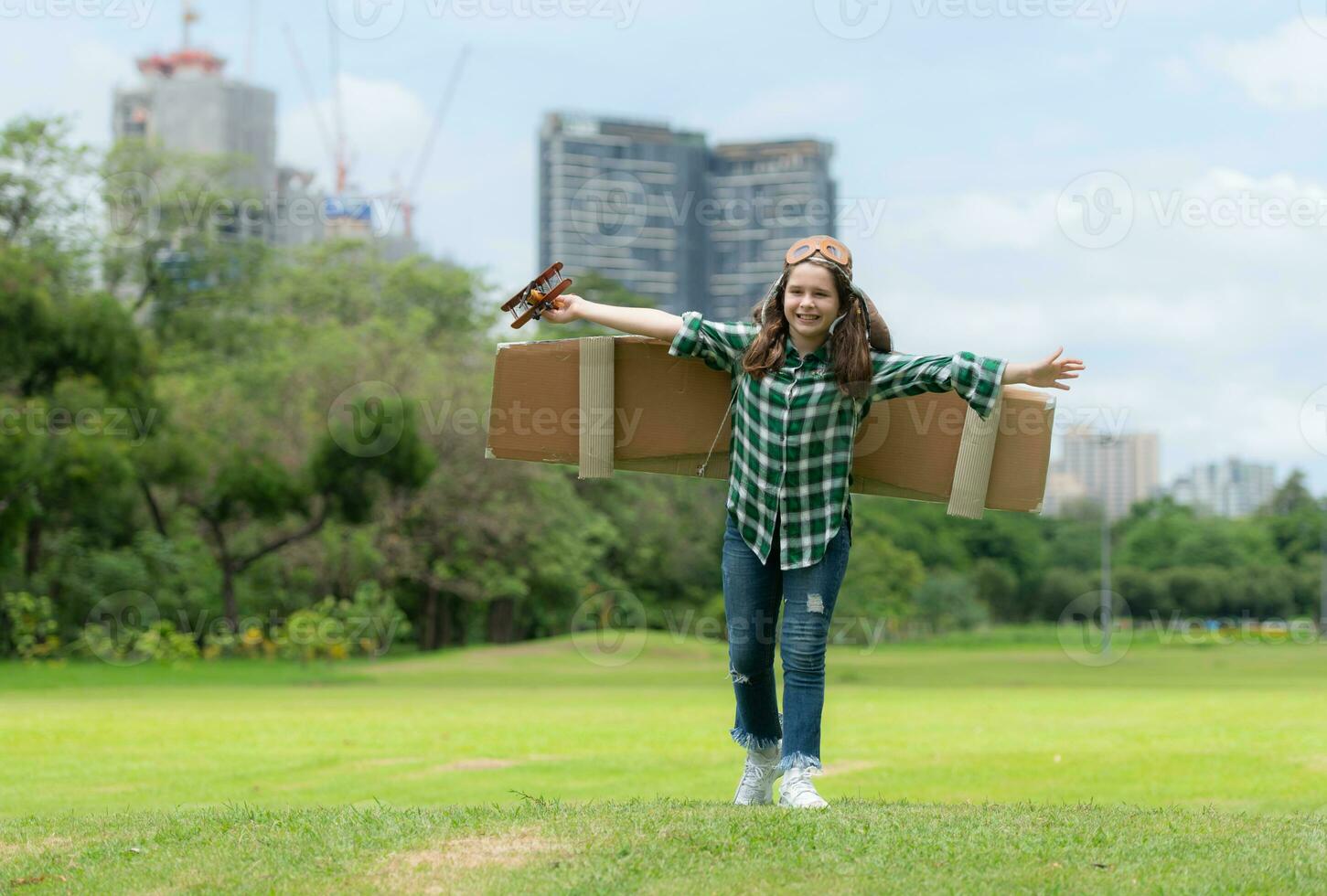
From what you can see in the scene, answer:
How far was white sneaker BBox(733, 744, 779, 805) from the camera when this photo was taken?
5.72 meters

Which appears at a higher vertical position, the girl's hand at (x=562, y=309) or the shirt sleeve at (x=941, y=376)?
the girl's hand at (x=562, y=309)

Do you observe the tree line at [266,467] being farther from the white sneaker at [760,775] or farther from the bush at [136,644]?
the white sneaker at [760,775]

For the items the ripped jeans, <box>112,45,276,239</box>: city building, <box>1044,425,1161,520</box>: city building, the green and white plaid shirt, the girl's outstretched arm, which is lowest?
<box>1044,425,1161,520</box>: city building

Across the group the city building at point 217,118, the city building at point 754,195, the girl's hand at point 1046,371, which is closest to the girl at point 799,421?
the girl's hand at point 1046,371

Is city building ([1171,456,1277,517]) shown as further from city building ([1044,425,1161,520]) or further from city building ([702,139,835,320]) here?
city building ([702,139,835,320])

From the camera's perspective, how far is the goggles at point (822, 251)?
552 cm

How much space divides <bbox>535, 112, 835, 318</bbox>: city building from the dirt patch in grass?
345 ft

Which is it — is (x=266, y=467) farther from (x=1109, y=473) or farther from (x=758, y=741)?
(x=1109, y=473)

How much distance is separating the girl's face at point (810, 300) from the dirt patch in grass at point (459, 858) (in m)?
2.08

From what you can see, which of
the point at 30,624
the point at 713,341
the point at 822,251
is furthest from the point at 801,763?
the point at 30,624

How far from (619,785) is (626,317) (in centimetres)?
527

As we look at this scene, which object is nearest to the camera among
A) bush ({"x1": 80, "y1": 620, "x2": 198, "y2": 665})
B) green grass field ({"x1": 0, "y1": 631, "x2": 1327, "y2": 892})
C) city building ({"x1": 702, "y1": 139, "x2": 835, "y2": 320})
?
green grass field ({"x1": 0, "y1": 631, "x2": 1327, "y2": 892})

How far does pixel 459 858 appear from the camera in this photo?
4.41 metres

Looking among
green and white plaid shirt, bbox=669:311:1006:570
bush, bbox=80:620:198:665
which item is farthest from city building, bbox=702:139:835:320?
green and white plaid shirt, bbox=669:311:1006:570
